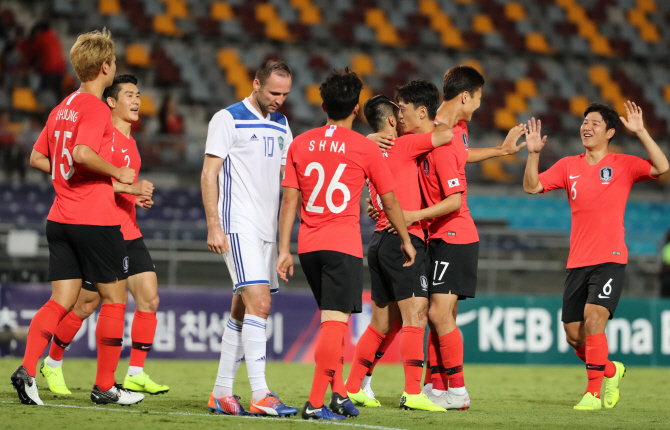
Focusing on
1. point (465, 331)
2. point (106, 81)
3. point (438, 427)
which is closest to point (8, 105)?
point (465, 331)

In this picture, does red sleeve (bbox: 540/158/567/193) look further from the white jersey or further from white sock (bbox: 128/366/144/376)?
white sock (bbox: 128/366/144/376)

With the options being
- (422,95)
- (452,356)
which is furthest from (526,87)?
(452,356)

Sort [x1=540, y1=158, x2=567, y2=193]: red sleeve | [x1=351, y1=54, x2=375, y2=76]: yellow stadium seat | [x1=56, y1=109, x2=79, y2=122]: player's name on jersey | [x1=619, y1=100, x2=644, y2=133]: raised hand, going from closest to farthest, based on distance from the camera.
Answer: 1. [x1=56, y1=109, x2=79, y2=122]: player's name on jersey
2. [x1=619, y1=100, x2=644, y2=133]: raised hand
3. [x1=540, y1=158, x2=567, y2=193]: red sleeve
4. [x1=351, y1=54, x2=375, y2=76]: yellow stadium seat

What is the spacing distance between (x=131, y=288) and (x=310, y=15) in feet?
50.8

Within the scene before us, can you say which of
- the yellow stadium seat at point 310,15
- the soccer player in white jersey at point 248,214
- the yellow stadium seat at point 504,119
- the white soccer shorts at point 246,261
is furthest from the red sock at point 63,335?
the yellow stadium seat at point 310,15

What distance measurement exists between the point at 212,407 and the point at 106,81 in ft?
7.72

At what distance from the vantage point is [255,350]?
5336 mm

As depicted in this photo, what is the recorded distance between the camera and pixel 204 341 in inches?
428

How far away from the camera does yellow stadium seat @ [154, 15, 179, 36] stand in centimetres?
1870

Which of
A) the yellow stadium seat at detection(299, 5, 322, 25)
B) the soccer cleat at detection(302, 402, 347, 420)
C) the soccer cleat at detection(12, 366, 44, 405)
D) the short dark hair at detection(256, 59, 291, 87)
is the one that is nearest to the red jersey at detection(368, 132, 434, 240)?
the short dark hair at detection(256, 59, 291, 87)

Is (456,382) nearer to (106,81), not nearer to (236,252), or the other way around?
(236,252)

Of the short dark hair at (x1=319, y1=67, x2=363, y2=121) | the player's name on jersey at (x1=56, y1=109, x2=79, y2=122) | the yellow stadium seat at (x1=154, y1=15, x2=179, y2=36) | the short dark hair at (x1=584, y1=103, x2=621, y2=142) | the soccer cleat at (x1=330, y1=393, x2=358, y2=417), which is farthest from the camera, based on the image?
the yellow stadium seat at (x1=154, y1=15, x2=179, y2=36)

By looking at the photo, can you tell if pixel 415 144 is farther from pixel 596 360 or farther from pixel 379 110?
pixel 596 360

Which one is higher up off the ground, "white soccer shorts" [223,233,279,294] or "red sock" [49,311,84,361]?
"white soccer shorts" [223,233,279,294]
